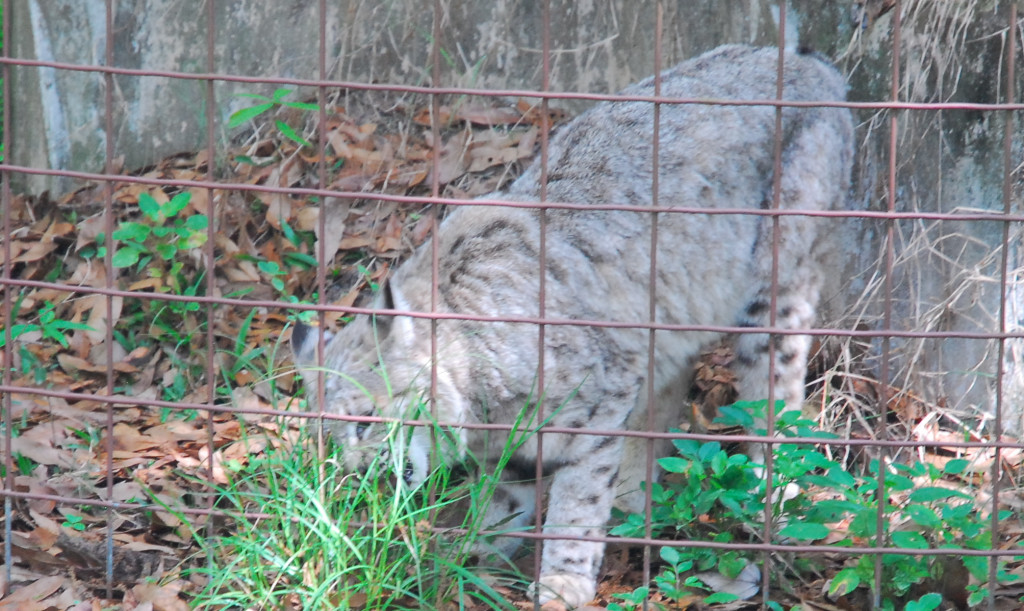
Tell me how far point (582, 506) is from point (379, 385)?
2.49 feet

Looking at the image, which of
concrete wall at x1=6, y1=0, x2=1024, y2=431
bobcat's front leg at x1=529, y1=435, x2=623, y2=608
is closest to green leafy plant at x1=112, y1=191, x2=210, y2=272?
concrete wall at x1=6, y1=0, x2=1024, y2=431

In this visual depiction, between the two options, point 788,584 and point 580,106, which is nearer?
point 788,584

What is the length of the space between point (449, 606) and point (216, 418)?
5.71ft

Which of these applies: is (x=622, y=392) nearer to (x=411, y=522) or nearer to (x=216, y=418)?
(x=411, y=522)

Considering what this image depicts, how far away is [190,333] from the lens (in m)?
4.74

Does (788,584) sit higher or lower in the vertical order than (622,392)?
lower

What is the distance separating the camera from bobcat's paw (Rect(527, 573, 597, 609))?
3434mm

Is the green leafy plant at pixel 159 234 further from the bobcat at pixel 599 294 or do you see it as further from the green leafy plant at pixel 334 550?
the green leafy plant at pixel 334 550

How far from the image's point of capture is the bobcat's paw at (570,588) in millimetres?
3434

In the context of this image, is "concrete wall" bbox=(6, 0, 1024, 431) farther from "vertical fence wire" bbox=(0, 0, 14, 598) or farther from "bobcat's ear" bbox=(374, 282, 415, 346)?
"vertical fence wire" bbox=(0, 0, 14, 598)

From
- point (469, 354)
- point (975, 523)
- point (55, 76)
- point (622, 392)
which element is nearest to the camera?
point (975, 523)

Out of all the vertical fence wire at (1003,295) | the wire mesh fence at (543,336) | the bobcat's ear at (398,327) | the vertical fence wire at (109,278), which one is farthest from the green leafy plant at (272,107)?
the vertical fence wire at (1003,295)

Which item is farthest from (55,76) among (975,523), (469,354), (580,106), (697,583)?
(975,523)

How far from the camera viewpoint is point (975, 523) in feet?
10.5
